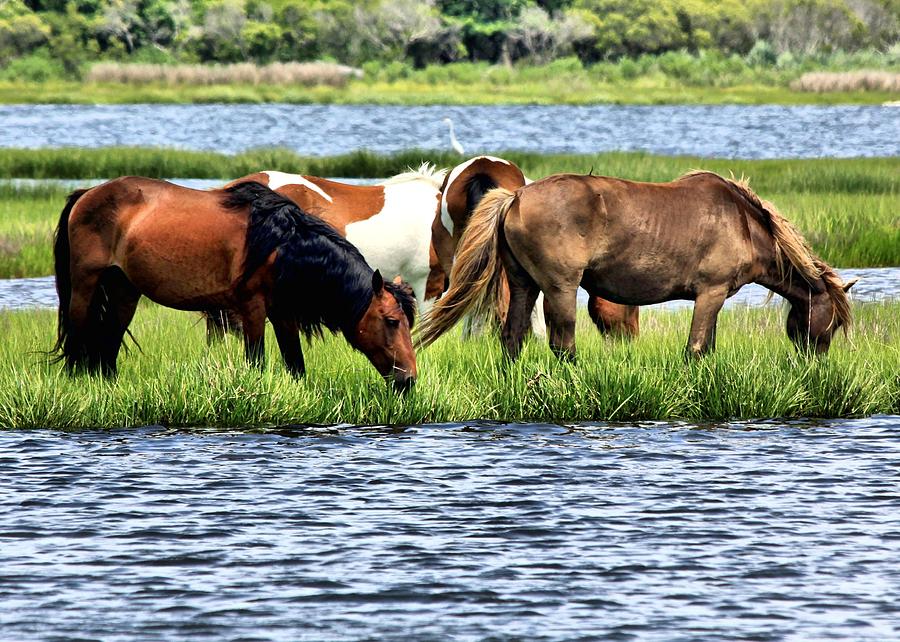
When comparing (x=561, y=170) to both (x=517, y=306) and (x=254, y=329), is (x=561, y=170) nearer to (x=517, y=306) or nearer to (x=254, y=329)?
(x=517, y=306)

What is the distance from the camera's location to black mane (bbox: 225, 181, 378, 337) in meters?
10.6

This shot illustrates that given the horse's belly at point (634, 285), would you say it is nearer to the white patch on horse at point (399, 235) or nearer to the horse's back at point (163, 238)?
the white patch on horse at point (399, 235)

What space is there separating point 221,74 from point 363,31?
11.2m

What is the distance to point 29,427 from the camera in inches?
413

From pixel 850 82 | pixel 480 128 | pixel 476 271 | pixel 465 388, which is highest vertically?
pixel 476 271

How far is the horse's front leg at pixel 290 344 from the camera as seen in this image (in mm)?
10930

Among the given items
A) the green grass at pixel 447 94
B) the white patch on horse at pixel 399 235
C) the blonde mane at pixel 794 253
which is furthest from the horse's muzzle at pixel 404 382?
the green grass at pixel 447 94

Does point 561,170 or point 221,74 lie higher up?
point 561,170

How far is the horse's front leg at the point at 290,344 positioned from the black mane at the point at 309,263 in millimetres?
264

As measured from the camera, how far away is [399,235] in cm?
1290

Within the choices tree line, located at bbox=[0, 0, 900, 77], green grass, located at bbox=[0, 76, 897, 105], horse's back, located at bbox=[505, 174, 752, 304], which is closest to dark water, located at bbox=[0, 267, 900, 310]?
horse's back, located at bbox=[505, 174, 752, 304]

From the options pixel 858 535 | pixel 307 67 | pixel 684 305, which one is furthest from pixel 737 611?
pixel 307 67

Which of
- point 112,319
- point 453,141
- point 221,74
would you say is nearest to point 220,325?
point 112,319

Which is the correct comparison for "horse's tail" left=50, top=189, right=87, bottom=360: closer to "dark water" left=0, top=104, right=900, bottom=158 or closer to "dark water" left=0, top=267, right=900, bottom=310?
"dark water" left=0, top=267, right=900, bottom=310
